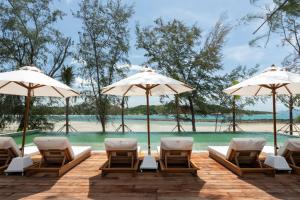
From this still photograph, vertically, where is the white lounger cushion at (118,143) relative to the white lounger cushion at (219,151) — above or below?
above

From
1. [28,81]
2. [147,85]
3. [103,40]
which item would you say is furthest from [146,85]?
[103,40]

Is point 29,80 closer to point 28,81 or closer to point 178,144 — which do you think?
point 28,81

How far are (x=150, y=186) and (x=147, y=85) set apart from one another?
2.58 meters

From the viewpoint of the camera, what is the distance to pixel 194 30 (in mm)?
16922

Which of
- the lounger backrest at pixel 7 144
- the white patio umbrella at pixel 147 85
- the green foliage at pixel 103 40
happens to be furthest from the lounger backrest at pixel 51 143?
the green foliage at pixel 103 40

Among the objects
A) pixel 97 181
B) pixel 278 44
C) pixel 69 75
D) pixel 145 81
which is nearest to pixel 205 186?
pixel 97 181

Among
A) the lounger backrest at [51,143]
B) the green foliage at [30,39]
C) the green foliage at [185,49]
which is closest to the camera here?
the lounger backrest at [51,143]

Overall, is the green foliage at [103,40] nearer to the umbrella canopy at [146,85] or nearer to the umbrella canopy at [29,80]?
the umbrella canopy at [29,80]

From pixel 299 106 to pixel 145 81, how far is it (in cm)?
1224

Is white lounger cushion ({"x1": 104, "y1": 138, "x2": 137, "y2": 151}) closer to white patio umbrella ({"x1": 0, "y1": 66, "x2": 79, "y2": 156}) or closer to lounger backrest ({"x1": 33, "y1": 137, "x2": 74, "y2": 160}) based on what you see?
lounger backrest ({"x1": 33, "y1": 137, "x2": 74, "y2": 160})

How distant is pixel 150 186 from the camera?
14.7 ft

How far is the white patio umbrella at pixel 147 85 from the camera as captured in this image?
17.8ft

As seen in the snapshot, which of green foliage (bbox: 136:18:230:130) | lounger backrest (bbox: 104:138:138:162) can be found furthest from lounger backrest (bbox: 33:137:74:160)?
green foliage (bbox: 136:18:230:130)

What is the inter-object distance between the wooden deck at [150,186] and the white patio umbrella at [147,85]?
1.25 metres
